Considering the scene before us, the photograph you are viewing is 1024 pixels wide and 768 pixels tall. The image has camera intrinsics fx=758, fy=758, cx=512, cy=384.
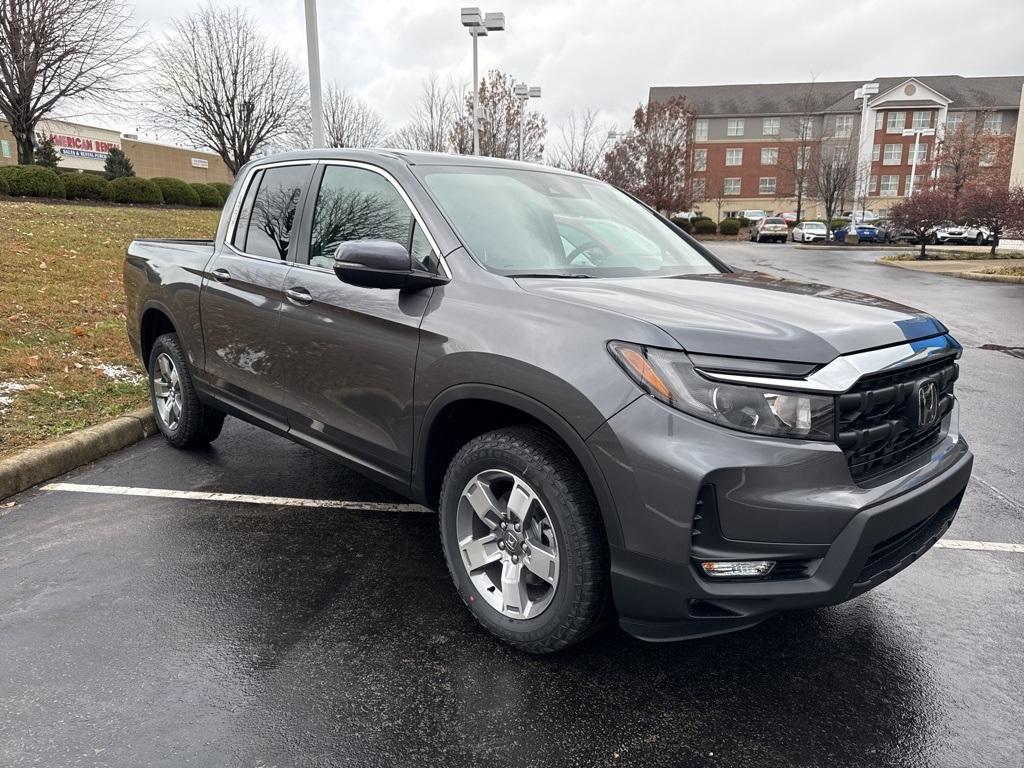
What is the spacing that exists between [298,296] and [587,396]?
1.80 m

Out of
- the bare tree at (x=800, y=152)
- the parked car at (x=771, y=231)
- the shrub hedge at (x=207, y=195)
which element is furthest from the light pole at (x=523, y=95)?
the bare tree at (x=800, y=152)

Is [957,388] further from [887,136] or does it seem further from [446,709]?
[887,136]

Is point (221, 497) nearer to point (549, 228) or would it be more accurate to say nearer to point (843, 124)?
point (549, 228)

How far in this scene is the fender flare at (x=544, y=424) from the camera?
2375 millimetres

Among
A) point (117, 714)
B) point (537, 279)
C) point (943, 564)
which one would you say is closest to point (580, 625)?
point (537, 279)

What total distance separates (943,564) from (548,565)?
216 centimetres

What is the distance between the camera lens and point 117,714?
2.45 metres

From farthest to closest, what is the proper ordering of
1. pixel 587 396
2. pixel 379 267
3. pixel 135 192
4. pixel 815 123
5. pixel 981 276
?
pixel 815 123
pixel 135 192
pixel 981 276
pixel 379 267
pixel 587 396

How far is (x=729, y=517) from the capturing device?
87.4 inches

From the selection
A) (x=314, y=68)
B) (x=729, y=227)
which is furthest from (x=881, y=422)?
(x=729, y=227)

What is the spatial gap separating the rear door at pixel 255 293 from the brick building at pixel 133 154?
5261 centimetres

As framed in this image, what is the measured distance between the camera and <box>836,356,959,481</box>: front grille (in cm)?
229

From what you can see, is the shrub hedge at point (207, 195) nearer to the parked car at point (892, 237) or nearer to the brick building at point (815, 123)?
the parked car at point (892, 237)

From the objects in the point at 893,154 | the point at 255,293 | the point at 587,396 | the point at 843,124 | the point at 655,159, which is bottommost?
the point at 587,396
